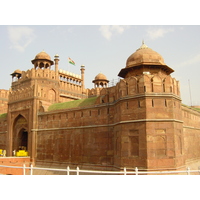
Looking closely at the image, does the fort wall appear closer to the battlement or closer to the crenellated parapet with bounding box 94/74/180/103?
the battlement

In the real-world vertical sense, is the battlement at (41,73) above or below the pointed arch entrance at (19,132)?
above

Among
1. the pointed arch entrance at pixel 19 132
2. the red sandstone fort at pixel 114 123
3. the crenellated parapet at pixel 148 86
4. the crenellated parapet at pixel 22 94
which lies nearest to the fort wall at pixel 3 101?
the red sandstone fort at pixel 114 123

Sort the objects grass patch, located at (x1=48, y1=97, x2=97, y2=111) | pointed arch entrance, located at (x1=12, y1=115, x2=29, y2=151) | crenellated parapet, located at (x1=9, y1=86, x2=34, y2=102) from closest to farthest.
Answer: grass patch, located at (x1=48, y1=97, x2=97, y2=111) < crenellated parapet, located at (x1=9, y1=86, x2=34, y2=102) < pointed arch entrance, located at (x1=12, y1=115, x2=29, y2=151)

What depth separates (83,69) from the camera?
3572cm

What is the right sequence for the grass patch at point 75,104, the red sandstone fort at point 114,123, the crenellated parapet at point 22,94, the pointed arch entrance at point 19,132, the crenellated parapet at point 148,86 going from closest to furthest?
the red sandstone fort at point 114,123 → the crenellated parapet at point 148,86 → the grass patch at point 75,104 → the crenellated parapet at point 22,94 → the pointed arch entrance at point 19,132

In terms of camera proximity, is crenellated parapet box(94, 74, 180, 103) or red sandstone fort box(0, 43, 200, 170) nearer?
red sandstone fort box(0, 43, 200, 170)

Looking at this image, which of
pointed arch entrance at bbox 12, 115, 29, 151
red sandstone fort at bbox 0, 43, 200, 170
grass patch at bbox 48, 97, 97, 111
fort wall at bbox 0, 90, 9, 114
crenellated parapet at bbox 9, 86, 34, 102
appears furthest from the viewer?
fort wall at bbox 0, 90, 9, 114

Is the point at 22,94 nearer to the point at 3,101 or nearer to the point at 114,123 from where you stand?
the point at 114,123

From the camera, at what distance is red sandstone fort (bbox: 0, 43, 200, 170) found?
13680mm

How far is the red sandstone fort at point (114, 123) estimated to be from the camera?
1368cm

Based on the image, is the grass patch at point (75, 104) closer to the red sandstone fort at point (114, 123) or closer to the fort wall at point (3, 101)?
the red sandstone fort at point (114, 123)

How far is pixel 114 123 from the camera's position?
16.1m

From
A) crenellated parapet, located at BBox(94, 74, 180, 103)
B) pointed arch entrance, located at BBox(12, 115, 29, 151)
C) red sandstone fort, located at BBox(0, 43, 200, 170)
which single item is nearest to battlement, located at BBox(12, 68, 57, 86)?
red sandstone fort, located at BBox(0, 43, 200, 170)
